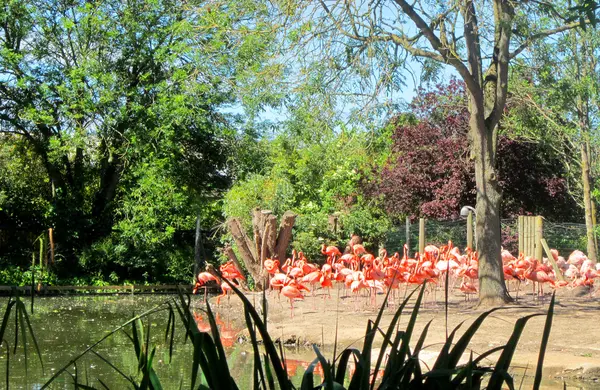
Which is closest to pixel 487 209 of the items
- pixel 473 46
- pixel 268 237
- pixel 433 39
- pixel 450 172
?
pixel 473 46

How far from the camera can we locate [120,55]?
786 inches

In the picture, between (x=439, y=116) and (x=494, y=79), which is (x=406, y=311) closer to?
(x=494, y=79)

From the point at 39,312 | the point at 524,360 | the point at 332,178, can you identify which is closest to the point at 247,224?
the point at 332,178

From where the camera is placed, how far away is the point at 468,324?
9.66 meters

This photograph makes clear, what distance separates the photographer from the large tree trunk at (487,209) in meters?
11.0

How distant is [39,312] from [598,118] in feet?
41.9

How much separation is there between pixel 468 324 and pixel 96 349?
4.39 meters

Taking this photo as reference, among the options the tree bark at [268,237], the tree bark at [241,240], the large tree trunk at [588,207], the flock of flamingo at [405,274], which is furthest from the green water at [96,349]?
the large tree trunk at [588,207]

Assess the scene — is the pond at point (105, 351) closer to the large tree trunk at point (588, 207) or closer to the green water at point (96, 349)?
the green water at point (96, 349)

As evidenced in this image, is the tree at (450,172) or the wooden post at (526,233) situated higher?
the tree at (450,172)

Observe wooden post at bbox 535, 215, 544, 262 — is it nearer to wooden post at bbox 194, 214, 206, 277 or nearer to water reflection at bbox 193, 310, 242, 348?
water reflection at bbox 193, 310, 242, 348

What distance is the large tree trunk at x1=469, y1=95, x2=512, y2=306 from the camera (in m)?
11.0

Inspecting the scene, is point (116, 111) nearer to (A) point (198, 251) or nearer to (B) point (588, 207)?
(A) point (198, 251)

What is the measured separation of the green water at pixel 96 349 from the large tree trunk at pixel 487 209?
12.0 ft
